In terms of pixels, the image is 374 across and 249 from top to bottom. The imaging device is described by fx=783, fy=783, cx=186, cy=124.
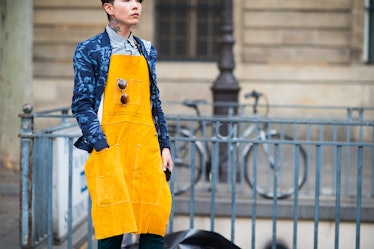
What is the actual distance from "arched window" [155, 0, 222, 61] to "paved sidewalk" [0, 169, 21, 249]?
7.17 m

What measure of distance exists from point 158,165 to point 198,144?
176 inches

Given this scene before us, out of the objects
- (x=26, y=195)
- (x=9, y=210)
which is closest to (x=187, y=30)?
(x=9, y=210)

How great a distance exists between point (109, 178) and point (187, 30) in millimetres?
11367

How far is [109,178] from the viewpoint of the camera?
3.92 m

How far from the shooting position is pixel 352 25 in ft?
47.0

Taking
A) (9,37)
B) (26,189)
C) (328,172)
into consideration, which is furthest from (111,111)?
(328,172)

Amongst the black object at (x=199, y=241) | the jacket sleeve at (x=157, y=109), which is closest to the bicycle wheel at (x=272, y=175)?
the black object at (x=199, y=241)

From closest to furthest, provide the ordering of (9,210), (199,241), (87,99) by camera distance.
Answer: (87,99) < (199,241) < (9,210)

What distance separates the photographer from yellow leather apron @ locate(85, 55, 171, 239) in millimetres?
3916

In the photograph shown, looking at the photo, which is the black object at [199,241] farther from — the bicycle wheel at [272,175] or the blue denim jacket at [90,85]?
the bicycle wheel at [272,175]

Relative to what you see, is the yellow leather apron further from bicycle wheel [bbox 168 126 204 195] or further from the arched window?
the arched window

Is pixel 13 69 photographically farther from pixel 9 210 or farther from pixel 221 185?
pixel 221 185

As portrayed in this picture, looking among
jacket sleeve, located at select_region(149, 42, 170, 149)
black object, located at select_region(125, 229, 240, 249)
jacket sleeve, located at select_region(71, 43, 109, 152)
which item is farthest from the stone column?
jacket sleeve, located at select_region(71, 43, 109, 152)

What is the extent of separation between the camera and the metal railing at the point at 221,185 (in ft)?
17.6
